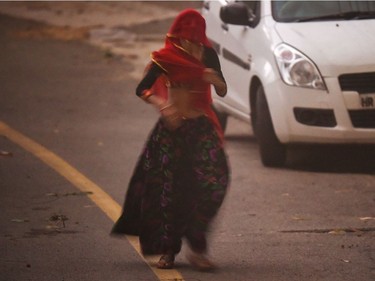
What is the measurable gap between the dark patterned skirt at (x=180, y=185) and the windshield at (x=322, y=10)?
Answer: 4.54m

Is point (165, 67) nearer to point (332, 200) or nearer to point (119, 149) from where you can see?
point (332, 200)

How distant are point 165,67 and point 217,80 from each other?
1.07 feet

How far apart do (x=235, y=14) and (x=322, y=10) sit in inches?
31.4

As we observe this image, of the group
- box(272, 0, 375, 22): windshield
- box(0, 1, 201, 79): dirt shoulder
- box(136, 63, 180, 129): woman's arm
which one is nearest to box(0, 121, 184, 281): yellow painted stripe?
box(136, 63, 180, 129): woman's arm

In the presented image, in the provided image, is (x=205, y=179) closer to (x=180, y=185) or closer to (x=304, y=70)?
(x=180, y=185)

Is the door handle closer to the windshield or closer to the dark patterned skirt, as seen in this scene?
the windshield

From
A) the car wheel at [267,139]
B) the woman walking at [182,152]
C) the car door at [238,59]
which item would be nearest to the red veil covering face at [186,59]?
the woman walking at [182,152]

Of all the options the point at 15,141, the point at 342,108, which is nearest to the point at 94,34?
the point at 15,141

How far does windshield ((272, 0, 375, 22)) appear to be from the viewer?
12.4m

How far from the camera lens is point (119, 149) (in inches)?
531

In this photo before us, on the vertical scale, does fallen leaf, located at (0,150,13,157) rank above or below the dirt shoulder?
above

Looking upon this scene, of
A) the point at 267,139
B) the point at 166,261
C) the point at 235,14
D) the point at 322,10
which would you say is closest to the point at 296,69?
the point at 267,139

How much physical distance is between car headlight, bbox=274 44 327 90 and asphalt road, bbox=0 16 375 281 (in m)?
0.79

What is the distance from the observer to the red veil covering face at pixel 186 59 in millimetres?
7996
